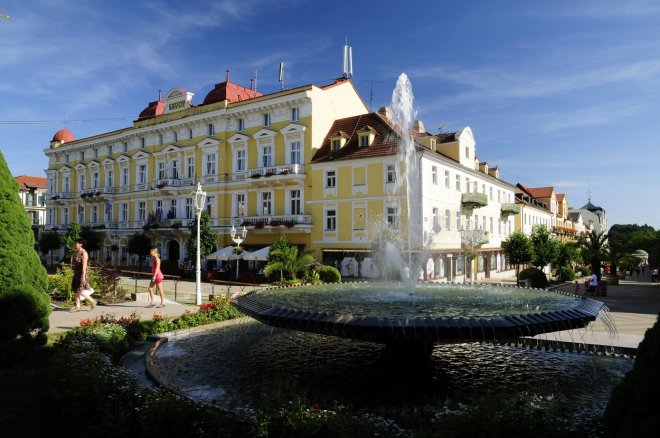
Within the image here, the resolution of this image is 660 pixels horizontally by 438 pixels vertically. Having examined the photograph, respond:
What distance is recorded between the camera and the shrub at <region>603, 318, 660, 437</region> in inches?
118

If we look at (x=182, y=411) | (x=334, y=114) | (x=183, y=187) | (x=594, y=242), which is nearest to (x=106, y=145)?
(x=183, y=187)

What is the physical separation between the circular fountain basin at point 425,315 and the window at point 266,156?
26.4m

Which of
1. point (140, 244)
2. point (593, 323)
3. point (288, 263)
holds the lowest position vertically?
point (593, 323)

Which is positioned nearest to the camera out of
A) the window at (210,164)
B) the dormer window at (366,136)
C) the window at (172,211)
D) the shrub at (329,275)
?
the shrub at (329,275)

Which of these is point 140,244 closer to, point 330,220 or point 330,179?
point 330,220

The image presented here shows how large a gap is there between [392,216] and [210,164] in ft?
58.6

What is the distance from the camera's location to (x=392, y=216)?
31.0 m

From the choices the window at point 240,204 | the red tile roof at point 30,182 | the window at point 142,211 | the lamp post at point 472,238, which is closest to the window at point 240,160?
the window at point 240,204

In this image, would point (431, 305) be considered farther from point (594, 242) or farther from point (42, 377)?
point (594, 242)

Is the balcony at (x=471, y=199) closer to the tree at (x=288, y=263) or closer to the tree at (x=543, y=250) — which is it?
the tree at (x=543, y=250)

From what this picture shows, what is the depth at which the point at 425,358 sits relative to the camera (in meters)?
8.08

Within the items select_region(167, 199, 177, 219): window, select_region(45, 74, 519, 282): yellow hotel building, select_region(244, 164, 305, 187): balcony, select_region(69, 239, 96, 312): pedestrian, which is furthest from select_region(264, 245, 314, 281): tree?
select_region(167, 199, 177, 219): window

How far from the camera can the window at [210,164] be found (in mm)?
39691

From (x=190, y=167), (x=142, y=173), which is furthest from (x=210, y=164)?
(x=142, y=173)
